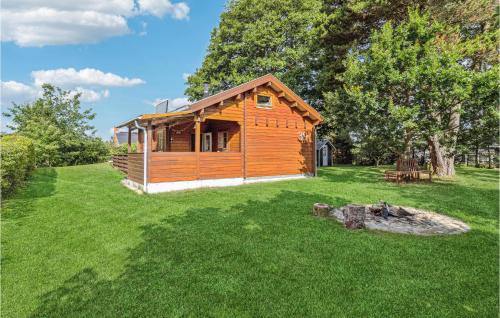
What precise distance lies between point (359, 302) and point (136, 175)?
404 inches

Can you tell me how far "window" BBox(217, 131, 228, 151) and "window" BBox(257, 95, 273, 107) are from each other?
2485 mm

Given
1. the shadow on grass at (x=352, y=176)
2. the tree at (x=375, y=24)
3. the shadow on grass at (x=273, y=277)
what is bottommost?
the shadow on grass at (x=273, y=277)

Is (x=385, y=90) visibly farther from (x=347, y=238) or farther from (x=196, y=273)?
(x=196, y=273)

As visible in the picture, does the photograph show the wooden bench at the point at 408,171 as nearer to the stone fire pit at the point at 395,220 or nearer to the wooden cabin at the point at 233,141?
the wooden cabin at the point at 233,141

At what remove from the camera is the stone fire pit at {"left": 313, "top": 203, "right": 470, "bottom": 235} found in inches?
234

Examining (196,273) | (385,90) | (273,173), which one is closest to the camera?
(196,273)

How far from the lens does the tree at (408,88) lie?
1128 centimetres

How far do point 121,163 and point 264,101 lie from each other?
10.0 metres

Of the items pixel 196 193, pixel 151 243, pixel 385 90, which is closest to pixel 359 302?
pixel 151 243

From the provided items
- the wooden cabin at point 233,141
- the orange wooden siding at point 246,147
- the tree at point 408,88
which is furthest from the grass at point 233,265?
the tree at point 408,88

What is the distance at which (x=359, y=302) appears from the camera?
3.25 m

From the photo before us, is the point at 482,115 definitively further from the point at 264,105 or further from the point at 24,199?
the point at 24,199

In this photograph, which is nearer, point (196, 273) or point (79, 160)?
point (196, 273)

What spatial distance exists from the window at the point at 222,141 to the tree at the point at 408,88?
6528 millimetres
